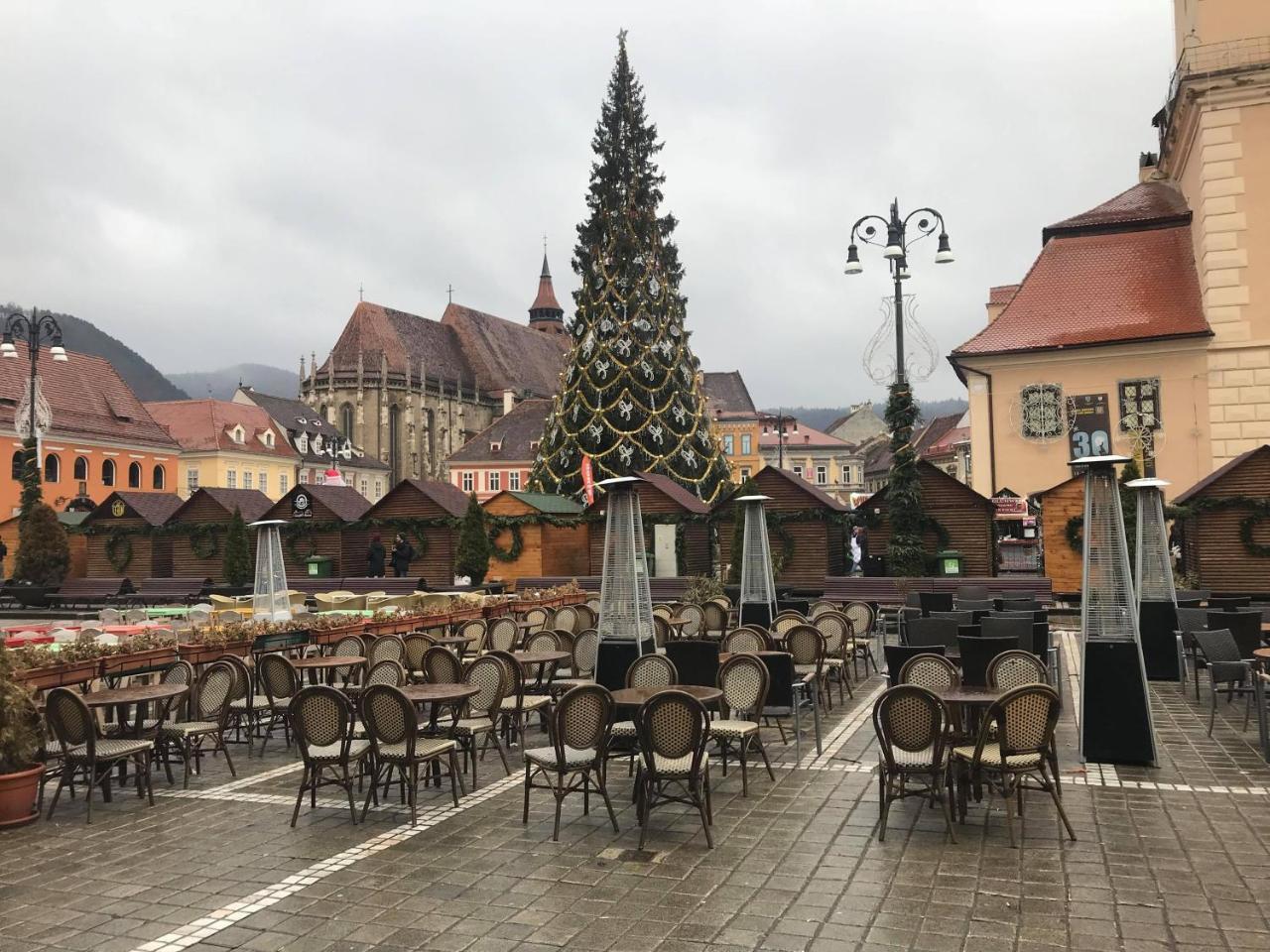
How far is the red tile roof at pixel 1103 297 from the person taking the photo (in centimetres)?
3206

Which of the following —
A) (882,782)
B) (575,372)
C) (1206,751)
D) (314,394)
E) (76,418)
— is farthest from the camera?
(314,394)

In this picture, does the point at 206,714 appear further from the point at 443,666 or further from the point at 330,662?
the point at 443,666

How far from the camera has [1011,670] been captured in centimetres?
898

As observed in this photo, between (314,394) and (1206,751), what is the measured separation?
89067 millimetres

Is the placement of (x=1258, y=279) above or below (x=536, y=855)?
above

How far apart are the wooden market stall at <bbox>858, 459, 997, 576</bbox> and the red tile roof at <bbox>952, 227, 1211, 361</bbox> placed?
920 centimetres

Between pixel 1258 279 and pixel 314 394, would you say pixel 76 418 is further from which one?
pixel 1258 279

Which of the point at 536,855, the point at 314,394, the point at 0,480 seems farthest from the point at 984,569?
the point at 314,394

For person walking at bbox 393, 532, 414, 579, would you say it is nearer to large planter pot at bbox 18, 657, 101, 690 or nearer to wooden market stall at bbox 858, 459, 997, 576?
wooden market stall at bbox 858, 459, 997, 576

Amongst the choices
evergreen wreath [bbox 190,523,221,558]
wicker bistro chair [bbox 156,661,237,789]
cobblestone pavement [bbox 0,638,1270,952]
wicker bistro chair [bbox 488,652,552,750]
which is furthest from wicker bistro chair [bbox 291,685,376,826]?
evergreen wreath [bbox 190,523,221,558]

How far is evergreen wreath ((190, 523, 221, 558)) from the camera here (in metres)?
32.9

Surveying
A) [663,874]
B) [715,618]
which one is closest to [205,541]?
[715,618]

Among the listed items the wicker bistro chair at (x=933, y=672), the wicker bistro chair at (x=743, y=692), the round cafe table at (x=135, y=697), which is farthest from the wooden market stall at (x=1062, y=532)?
the round cafe table at (x=135, y=697)

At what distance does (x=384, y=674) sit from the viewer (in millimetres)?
9961
